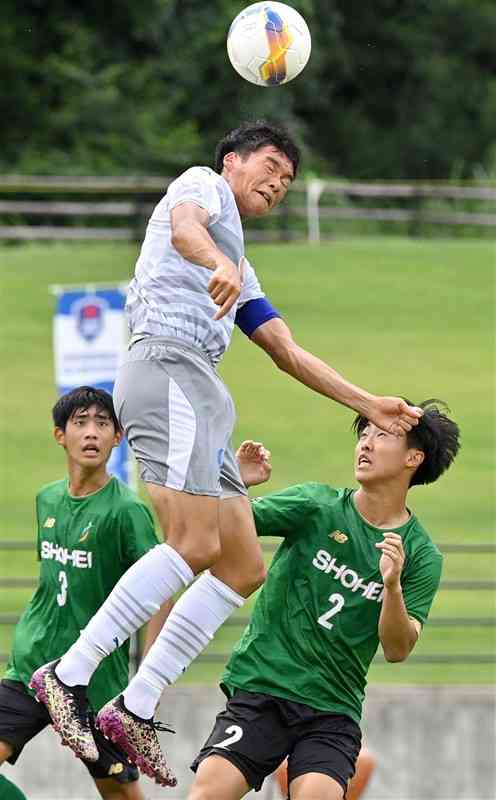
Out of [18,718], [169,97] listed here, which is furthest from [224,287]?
[169,97]

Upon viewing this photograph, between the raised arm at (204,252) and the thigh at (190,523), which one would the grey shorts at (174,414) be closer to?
the thigh at (190,523)

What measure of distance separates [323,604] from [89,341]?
4.83m

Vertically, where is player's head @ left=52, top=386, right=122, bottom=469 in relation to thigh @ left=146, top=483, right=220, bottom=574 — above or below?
above

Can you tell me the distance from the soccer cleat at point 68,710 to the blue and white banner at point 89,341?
16.2 feet

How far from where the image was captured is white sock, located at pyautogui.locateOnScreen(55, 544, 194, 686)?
231 inches

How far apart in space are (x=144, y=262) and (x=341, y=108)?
41.4 metres

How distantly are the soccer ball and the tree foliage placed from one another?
27859 mm

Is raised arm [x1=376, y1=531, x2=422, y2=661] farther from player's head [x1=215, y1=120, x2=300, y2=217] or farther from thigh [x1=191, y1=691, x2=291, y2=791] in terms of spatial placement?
player's head [x1=215, y1=120, x2=300, y2=217]

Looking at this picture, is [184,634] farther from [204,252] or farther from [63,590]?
[204,252]

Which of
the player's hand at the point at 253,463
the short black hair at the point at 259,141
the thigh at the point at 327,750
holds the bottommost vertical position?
the thigh at the point at 327,750

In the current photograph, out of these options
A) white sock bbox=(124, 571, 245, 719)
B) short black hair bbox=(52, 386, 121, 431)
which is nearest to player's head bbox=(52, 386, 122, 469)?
short black hair bbox=(52, 386, 121, 431)

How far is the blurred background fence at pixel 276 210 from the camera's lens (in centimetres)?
3061

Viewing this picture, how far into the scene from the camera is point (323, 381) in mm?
6176

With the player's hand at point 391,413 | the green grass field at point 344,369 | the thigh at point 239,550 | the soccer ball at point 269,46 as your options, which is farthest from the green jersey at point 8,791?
the green grass field at point 344,369
